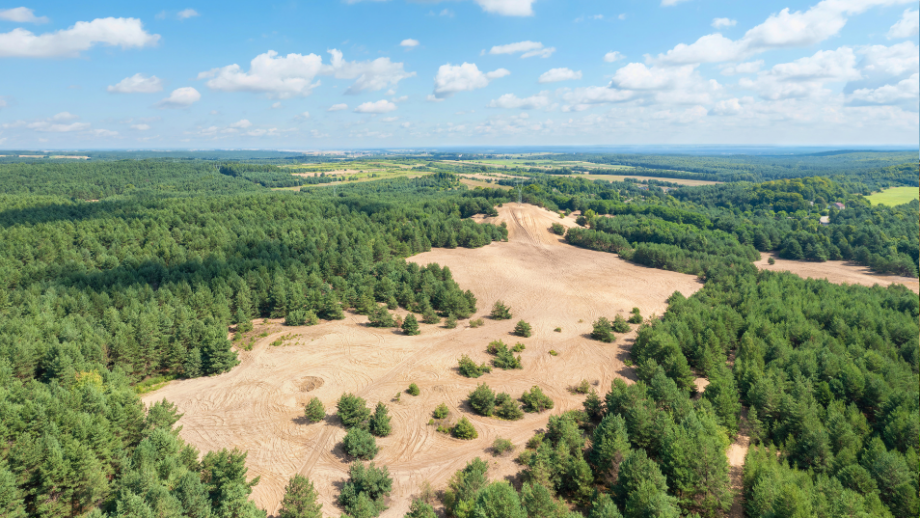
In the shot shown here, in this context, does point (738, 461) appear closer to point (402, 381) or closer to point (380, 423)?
point (380, 423)

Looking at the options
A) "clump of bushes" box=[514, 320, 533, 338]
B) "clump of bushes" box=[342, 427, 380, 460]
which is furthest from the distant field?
"clump of bushes" box=[342, 427, 380, 460]

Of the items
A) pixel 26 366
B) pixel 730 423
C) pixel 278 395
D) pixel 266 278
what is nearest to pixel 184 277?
pixel 266 278

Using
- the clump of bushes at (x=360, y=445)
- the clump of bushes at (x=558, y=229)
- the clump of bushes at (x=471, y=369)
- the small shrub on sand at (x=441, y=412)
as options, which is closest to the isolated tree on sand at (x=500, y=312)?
the clump of bushes at (x=471, y=369)

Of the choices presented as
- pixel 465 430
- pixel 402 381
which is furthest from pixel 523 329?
pixel 465 430

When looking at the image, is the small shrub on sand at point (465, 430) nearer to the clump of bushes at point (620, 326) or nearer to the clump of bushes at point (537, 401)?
the clump of bushes at point (537, 401)

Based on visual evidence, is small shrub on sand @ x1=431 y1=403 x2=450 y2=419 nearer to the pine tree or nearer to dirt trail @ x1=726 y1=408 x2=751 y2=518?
the pine tree

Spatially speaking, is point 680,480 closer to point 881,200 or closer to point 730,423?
point 730,423

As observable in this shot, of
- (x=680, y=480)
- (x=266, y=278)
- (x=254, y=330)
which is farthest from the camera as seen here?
(x=266, y=278)
